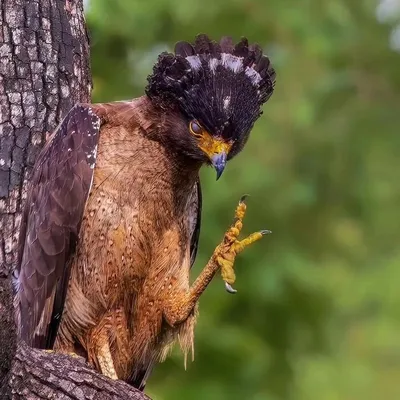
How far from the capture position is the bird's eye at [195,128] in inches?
202

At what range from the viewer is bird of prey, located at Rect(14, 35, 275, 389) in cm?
515

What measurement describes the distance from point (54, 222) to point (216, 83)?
3.60ft

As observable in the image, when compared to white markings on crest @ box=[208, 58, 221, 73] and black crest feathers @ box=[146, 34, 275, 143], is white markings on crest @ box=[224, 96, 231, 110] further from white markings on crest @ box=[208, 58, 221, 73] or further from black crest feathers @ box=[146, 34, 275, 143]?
white markings on crest @ box=[208, 58, 221, 73]

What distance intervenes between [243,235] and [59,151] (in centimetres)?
330

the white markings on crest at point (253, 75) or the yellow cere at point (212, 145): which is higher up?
the white markings on crest at point (253, 75)

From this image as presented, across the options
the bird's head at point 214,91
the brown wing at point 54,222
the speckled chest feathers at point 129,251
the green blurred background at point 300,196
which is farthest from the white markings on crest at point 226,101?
the green blurred background at point 300,196

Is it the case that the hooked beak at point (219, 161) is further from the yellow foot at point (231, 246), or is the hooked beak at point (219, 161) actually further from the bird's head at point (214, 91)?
the yellow foot at point (231, 246)

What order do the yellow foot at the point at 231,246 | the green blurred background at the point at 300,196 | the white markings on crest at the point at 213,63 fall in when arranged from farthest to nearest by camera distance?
the green blurred background at the point at 300,196 < the yellow foot at the point at 231,246 < the white markings on crest at the point at 213,63

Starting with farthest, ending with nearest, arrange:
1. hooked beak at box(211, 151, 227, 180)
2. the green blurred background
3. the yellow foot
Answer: the green blurred background → the yellow foot → hooked beak at box(211, 151, 227, 180)

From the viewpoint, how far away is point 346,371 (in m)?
9.29

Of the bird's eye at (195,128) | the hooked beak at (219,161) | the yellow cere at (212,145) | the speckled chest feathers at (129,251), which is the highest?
the bird's eye at (195,128)

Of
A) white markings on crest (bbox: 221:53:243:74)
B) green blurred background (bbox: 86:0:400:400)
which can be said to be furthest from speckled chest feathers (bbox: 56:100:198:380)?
green blurred background (bbox: 86:0:400:400)

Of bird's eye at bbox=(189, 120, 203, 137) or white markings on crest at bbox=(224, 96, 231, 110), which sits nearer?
white markings on crest at bbox=(224, 96, 231, 110)

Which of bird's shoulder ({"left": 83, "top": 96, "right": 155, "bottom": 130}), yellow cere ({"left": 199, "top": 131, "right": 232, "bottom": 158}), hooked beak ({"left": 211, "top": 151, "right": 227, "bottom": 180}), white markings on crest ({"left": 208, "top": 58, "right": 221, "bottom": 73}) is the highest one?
white markings on crest ({"left": 208, "top": 58, "right": 221, "bottom": 73})
